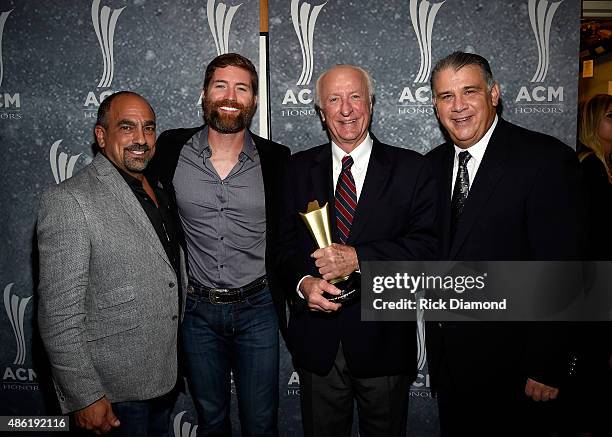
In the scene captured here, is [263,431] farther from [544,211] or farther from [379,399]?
[544,211]

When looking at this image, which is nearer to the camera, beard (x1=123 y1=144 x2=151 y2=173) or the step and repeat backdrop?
beard (x1=123 y1=144 x2=151 y2=173)

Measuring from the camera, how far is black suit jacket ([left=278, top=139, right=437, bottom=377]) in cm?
198

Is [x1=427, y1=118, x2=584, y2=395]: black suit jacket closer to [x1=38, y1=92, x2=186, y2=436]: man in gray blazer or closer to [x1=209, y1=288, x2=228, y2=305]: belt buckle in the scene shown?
[x1=209, y1=288, x2=228, y2=305]: belt buckle

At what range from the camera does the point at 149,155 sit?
2055mm

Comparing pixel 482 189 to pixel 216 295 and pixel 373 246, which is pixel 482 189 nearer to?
pixel 373 246

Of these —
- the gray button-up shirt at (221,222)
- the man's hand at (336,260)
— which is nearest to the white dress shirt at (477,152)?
the man's hand at (336,260)

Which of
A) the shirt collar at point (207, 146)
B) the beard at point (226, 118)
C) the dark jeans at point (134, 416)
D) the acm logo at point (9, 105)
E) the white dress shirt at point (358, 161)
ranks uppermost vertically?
the acm logo at point (9, 105)

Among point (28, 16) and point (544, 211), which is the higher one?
point (28, 16)

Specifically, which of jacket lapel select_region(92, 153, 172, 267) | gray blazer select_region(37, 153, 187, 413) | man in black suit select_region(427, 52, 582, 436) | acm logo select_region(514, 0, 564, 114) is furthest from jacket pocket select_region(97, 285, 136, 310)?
acm logo select_region(514, 0, 564, 114)

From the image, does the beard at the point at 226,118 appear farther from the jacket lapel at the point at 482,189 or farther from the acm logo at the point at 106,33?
the jacket lapel at the point at 482,189

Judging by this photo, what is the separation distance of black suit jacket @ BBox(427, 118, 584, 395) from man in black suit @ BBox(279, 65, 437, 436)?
19cm

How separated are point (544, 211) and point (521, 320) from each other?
0.46m

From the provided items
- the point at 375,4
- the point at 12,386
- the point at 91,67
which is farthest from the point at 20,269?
the point at 375,4

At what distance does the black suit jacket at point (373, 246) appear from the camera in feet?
6.50
